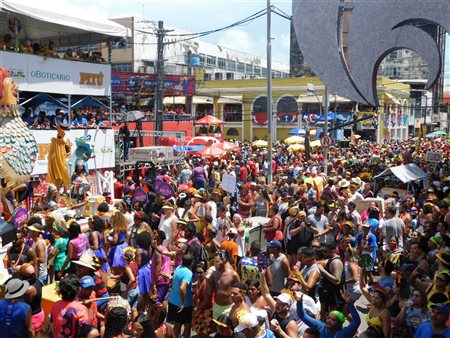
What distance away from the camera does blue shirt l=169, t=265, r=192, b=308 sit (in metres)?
6.14

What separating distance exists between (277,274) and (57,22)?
10.7 m

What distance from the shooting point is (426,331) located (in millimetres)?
4727

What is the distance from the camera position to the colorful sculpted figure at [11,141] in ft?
23.7

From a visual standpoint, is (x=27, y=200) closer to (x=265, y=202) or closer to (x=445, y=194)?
(x=265, y=202)

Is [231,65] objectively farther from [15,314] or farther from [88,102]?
[15,314]

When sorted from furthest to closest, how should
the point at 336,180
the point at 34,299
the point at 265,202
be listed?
the point at 336,180 → the point at 265,202 → the point at 34,299

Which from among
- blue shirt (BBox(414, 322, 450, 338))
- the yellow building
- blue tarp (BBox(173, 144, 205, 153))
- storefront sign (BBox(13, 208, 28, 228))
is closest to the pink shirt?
blue shirt (BBox(414, 322, 450, 338))

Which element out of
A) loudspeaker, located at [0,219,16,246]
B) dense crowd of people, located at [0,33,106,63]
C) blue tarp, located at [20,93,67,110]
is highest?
dense crowd of people, located at [0,33,106,63]

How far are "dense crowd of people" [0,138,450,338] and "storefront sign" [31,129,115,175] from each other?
3.64 metres

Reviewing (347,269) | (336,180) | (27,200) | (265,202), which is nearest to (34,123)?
(27,200)

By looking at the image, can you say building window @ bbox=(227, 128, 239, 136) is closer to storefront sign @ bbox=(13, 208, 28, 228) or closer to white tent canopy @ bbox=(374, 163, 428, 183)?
white tent canopy @ bbox=(374, 163, 428, 183)

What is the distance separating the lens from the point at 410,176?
588 inches

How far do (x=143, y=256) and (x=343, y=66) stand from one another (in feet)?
25.2

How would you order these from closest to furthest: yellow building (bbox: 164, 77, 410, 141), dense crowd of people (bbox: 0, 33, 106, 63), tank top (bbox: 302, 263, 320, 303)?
tank top (bbox: 302, 263, 320, 303) < dense crowd of people (bbox: 0, 33, 106, 63) < yellow building (bbox: 164, 77, 410, 141)
